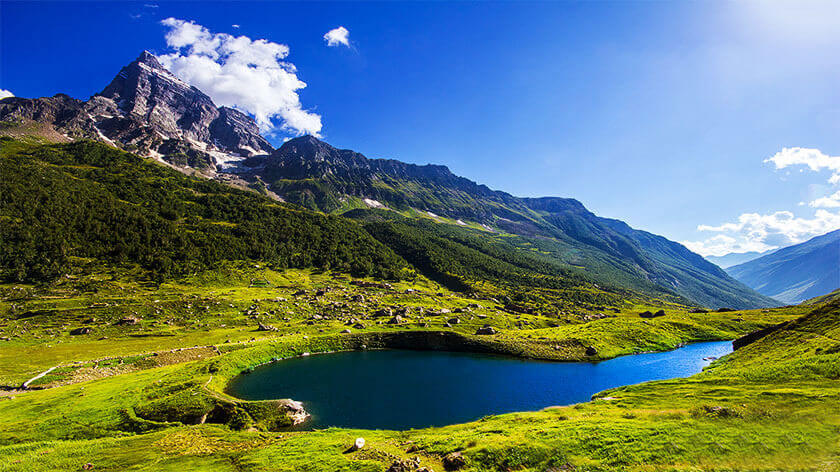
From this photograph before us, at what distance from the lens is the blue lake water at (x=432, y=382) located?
45531 mm

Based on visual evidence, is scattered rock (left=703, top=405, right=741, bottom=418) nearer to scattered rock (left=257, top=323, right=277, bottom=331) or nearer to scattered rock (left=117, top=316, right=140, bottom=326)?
scattered rock (left=257, top=323, right=277, bottom=331)

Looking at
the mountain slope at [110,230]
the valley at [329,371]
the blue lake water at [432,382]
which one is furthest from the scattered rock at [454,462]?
the mountain slope at [110,230]

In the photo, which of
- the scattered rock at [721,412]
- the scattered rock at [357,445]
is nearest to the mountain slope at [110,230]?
the scattered rock at [357,445]

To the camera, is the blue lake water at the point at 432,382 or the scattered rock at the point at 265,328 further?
the scattered rock at the point at 265,328

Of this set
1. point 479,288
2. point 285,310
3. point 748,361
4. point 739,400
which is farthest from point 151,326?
point 479,288

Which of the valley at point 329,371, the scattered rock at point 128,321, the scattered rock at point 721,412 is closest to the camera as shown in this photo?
the valley at point 329,371

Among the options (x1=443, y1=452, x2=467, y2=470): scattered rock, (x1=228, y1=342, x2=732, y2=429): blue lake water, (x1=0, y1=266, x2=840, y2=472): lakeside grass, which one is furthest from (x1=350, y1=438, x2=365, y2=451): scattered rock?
(x1=228, y1=342, x2=732, y2=429): blue lake water

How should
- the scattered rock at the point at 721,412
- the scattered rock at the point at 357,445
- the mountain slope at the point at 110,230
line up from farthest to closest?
the mountain slope at the point at 110,230 < the scattered rock at the point at 357,445 < the scattered rock at the point at 721,412

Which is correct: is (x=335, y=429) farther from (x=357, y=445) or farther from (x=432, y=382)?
(x=432, y=382)

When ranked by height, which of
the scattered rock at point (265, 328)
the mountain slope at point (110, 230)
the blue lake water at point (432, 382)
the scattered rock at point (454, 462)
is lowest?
the blue lake water at point (432, 382)

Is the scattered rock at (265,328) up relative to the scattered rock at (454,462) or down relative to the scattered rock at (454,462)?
down

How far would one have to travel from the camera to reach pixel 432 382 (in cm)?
6000

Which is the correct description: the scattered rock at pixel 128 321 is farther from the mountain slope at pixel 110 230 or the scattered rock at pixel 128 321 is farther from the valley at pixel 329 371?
the mountain slope at pixel 110 230

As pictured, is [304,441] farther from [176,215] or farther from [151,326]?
[176,215]
